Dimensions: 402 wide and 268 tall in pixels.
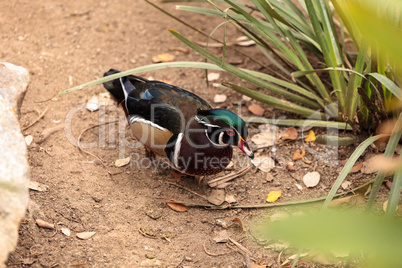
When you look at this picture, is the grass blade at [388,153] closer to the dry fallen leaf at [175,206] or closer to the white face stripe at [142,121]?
the dry fallen leaf at [175,206]

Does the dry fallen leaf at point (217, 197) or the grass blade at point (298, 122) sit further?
the grass blade at point (298, 122)

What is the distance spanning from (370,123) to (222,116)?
1.05 m

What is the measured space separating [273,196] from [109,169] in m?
1.15

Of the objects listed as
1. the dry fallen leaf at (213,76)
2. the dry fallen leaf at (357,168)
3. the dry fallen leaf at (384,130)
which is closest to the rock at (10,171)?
the dry fallen leaf at (213,76)

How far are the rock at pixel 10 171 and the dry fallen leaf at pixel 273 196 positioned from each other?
5.12 feet

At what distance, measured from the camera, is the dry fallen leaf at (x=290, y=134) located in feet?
9.82

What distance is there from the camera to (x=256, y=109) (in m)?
3.23

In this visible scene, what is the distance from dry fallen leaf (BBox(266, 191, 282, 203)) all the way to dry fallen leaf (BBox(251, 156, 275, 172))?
0.71 ft

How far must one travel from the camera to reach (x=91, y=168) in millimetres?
2738

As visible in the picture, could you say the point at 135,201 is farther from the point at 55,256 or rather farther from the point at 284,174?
the point at 284,174

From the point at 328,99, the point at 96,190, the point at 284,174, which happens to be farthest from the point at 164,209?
the point at 328,99

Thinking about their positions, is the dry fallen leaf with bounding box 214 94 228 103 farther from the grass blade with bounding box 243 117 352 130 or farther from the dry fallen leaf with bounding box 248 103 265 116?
the grass blade with bounding box 243 117 352 130

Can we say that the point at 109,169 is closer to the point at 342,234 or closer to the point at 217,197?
the point at 217,197

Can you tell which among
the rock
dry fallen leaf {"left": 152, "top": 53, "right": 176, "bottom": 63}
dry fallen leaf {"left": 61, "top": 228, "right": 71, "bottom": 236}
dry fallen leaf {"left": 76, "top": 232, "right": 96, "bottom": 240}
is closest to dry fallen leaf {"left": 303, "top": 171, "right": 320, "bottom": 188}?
dry fallen leaf {"left": 76, "top": 232, "right": 96, "bottom": 240}
